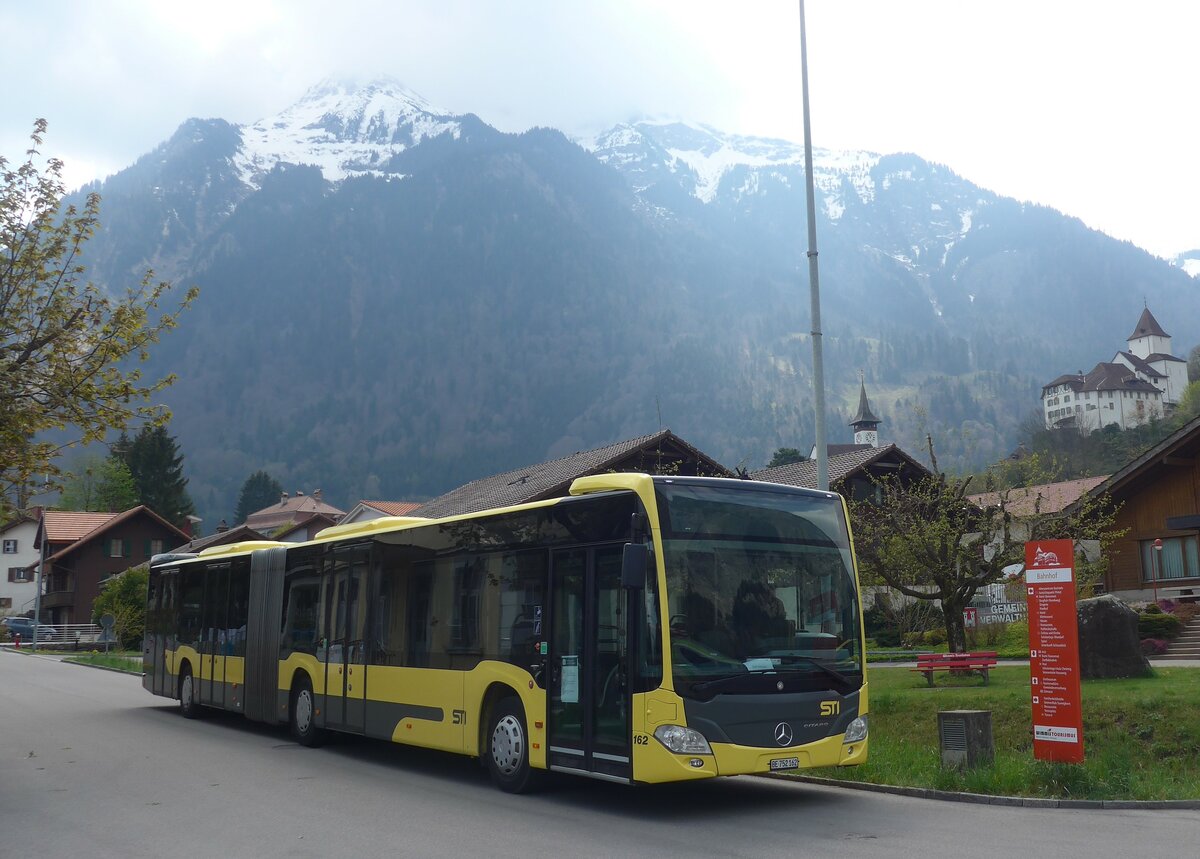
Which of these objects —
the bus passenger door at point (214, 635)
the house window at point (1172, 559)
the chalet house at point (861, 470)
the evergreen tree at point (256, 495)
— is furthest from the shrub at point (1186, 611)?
the evergreen tree at point (256, 495)

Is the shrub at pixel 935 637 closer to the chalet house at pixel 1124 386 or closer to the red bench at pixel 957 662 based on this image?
the red bench at pixel 957 662

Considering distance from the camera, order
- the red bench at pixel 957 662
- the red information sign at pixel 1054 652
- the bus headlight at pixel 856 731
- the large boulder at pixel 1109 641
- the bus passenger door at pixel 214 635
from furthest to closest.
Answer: the bus passenger door at pixel 214 635, the red bench at pixel 957 662, the large boulder at pixel 1109 641, the red information sign at pixel 1054 652, the bus headlight at pixel 856 731

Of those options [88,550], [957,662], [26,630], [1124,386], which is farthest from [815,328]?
[1124,386]

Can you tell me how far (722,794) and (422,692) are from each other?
12.6 feet

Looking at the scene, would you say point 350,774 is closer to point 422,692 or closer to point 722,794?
point 422,692

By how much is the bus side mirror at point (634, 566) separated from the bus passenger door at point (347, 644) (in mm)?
6254

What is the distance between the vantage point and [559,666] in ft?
36.4

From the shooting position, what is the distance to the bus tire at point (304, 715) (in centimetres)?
1650

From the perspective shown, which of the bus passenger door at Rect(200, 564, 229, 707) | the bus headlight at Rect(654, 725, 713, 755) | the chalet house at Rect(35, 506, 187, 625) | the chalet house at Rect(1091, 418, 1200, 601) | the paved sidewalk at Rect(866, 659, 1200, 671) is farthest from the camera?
the chalet house at Rect(35, 506, 187, 625)

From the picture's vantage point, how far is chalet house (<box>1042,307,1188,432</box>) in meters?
172

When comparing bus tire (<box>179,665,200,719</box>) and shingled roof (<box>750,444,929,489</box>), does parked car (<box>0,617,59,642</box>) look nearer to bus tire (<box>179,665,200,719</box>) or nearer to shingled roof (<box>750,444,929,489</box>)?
shingled roof (<box>750,444,929,489</box>)

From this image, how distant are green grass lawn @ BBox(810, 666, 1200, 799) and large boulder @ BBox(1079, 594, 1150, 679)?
451 mm

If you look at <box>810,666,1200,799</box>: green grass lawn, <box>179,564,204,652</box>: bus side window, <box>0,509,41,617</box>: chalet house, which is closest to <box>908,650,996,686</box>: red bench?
<box>810,666,1200,799</box>: green grass lawn

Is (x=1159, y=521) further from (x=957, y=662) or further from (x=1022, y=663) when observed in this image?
(x=957, y=662)
